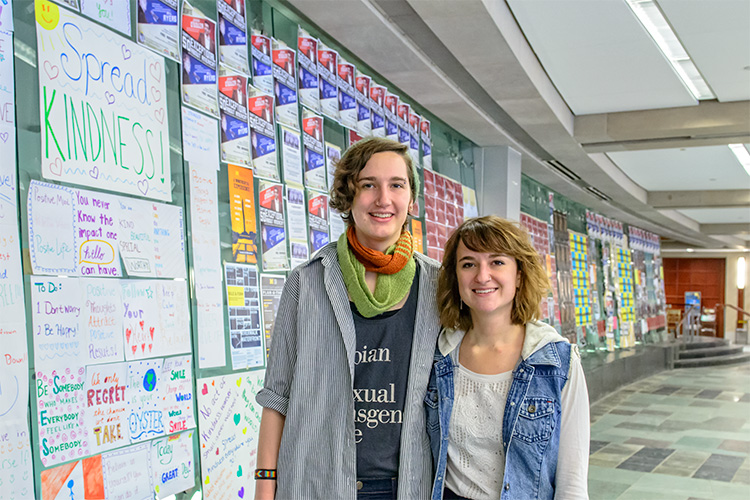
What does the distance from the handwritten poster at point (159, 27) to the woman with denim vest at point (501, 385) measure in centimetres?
193

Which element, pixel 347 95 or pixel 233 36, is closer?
pixel 233 36

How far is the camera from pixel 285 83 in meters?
4.34

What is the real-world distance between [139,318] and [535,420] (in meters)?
1.87

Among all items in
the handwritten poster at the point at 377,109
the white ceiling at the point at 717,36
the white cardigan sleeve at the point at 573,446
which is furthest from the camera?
the handwritten poster at the point at 377,109

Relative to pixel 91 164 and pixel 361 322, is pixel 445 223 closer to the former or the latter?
pixel 91 164

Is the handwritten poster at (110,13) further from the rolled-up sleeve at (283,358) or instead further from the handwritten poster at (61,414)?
the rolled-up sleeve at (283,358)

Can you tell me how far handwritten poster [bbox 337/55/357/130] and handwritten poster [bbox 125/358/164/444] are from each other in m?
2.51

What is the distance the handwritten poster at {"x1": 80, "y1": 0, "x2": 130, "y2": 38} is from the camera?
9.28 ft

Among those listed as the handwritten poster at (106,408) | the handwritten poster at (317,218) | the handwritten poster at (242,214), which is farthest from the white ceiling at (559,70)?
the handwritten poster at (106,408)

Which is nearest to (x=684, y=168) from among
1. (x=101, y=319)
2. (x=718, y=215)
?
(x=718, y=215)

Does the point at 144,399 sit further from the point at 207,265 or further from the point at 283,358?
the point at 283,358

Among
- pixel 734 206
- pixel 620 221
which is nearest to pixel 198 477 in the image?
pixel 734 206

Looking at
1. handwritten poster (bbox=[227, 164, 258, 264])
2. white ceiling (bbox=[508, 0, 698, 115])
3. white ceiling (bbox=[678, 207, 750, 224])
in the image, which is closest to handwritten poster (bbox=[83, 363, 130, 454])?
handwritten poster (bbox=[227, 164, 258, 264])

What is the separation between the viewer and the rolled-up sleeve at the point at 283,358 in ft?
6.42
